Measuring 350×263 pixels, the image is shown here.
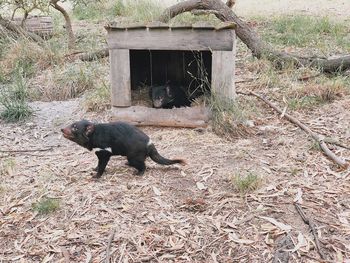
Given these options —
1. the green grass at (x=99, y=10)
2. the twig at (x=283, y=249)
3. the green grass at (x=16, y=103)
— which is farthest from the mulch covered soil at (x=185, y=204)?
the green grass at (x=99, y=10)

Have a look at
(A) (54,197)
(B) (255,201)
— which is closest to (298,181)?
(B) (255,201)

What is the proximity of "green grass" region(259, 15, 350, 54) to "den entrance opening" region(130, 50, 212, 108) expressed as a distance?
2.44 metres

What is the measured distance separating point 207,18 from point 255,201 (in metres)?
5.72

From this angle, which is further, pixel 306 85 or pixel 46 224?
pixel 306 85

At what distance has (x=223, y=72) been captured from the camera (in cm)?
488

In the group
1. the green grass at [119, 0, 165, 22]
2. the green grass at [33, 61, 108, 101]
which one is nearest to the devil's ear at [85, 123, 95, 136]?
the green grass at [33, 61, 108, 101]

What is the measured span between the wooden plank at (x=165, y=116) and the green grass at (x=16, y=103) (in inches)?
42.3

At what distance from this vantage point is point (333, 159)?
4.07 m

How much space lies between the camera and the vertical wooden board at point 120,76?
5.09 meters

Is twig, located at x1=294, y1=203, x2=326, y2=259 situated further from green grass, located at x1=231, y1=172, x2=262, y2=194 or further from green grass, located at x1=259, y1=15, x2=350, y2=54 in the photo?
green grass, located at x1=259, y1=15, x2=350, y2=54

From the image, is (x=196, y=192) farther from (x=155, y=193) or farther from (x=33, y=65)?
(x=33, y=65)

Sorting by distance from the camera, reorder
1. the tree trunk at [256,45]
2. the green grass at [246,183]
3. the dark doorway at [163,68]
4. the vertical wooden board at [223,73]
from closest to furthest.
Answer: the green grass at [246,183] < the vertical wooden board at [223,73] < the dark doorway at [163,68] < the tree trunk at [256,45]

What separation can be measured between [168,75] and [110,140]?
2596 mm

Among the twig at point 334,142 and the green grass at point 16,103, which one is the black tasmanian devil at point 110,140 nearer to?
the twig at point 334,142
